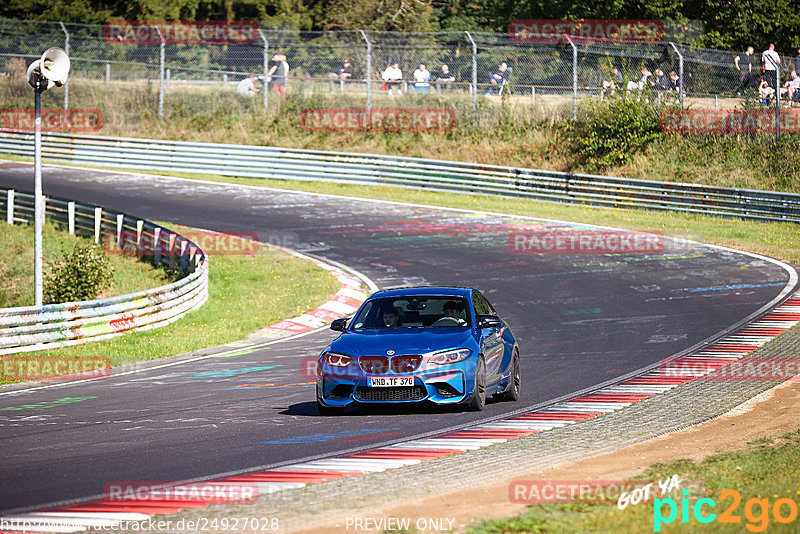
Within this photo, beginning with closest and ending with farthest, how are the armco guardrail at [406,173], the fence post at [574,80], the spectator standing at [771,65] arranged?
the armco guardrail at [406,173] → the spectator standing at [771,65] → the fence post at [574,80]

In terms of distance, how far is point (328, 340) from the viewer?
59.4 ft

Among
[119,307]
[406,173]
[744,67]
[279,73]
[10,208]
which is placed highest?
[744,67]

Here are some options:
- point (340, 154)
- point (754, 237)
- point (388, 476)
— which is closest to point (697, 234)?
point (754, 237)

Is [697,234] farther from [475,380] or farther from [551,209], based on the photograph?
[475,380]

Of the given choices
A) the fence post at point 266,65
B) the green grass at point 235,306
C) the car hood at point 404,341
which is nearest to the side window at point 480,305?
the car hood at point 404,341

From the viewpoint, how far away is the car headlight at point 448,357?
10.8 metres

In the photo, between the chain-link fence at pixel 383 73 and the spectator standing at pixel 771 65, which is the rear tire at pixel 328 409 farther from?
the spectator standing at pixel 771 65

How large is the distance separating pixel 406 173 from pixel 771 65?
1241 centimetres

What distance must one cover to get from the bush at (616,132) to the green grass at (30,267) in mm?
16967

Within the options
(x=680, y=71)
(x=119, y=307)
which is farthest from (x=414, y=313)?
(x=680, y=71)

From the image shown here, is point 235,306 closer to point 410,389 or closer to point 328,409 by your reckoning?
point 328,409

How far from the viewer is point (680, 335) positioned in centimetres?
1697

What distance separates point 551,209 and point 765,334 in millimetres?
16248

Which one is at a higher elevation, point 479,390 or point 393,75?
point 393,75
